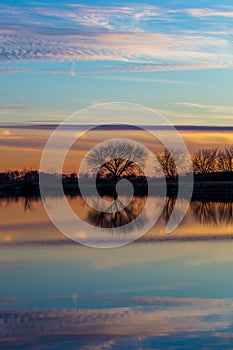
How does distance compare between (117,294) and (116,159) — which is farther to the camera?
(116,159)

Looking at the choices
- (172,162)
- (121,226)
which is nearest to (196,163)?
(172,162)

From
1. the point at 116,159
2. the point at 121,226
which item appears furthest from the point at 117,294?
the point at 116,159

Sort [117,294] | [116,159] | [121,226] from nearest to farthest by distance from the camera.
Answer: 1. [117,294]
2. [121,226]
3. [116,159]

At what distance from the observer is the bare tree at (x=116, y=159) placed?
316ft

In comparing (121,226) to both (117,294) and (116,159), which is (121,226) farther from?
(116,159)

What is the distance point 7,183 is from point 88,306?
88.8 metres

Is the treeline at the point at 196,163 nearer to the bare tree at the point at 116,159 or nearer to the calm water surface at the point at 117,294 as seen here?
the bare tree at the point at 116,159

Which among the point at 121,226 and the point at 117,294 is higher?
the point at 121,226

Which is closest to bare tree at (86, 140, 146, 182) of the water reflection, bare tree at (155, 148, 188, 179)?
bare tree at (155, 148, 188, 179)

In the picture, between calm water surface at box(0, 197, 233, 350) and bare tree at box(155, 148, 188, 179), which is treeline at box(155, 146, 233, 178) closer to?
bare tree at box(155, 148, 188, 179)

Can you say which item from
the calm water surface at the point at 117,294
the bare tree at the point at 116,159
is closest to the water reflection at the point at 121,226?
the calm water surface at the point at 117,294

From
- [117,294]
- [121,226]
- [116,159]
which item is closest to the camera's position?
[117,294]

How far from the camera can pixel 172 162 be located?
107 meters

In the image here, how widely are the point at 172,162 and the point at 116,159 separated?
13.0 m
